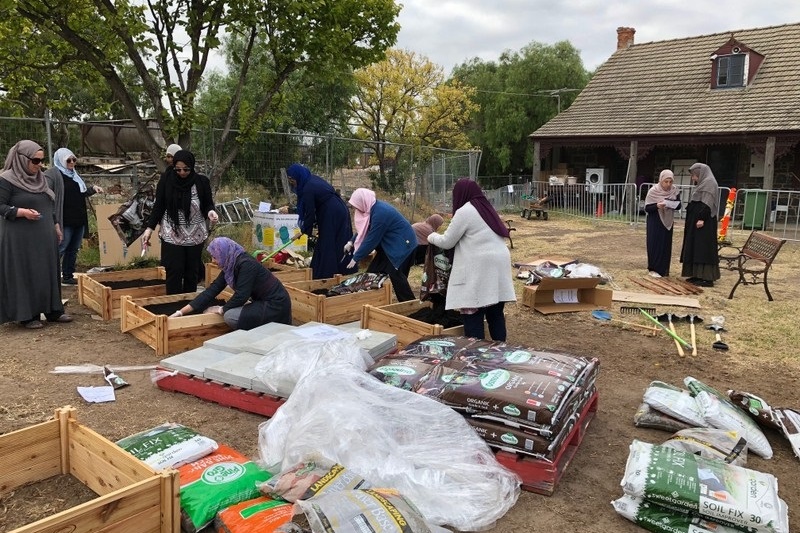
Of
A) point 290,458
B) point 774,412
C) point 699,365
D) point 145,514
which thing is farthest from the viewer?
point 699,365

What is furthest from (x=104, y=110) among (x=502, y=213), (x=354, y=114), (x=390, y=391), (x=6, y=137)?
(x=354, y=114)

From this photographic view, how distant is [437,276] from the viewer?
572 cm

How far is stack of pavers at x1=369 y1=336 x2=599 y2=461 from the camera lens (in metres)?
3.30

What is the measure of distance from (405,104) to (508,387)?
2564 cm

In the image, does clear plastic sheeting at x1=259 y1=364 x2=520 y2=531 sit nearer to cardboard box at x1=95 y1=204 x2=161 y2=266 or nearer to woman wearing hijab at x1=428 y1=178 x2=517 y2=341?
woman wearing hijab at x1=428 y1=178 x2=517 y2=341

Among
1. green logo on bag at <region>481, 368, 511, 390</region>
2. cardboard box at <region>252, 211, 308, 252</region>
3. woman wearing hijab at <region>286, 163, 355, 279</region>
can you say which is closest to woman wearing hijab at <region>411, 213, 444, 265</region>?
woman wearing hijab at <region>286, 163, 355, 279</region>

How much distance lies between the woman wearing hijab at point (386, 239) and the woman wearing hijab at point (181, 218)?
5.22ft

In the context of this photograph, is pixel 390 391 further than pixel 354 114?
No

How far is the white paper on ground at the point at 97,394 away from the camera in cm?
446

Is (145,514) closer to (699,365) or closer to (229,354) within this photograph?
(229,354)

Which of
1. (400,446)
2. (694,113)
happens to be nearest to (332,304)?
(400,446)

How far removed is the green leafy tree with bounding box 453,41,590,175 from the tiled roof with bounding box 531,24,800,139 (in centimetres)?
843

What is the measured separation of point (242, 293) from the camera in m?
5.52

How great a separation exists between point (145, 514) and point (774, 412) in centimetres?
Result: 397
